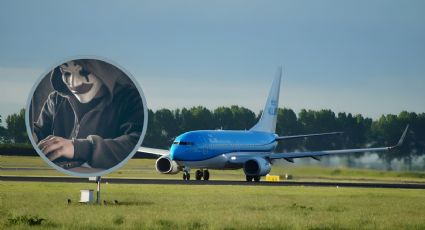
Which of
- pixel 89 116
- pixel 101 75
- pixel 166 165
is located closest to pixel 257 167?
pixel 166 165

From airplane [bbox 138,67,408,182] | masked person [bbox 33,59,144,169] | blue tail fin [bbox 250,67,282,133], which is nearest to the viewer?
masked person [bbox 33,59,144,169]

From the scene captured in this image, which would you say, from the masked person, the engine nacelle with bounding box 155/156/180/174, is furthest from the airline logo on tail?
the masked person

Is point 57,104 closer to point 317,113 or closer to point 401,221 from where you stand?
point 401,221

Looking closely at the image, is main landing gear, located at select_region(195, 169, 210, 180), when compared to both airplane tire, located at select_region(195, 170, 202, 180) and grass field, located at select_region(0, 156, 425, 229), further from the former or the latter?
grass field, located at select_region(0, 156, 425, 229)

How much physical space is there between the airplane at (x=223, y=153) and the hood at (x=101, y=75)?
40.9m

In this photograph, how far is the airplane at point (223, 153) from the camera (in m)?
84.2

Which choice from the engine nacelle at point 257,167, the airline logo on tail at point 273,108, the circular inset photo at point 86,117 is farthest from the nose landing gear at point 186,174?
the circular inset photo at point 86,117

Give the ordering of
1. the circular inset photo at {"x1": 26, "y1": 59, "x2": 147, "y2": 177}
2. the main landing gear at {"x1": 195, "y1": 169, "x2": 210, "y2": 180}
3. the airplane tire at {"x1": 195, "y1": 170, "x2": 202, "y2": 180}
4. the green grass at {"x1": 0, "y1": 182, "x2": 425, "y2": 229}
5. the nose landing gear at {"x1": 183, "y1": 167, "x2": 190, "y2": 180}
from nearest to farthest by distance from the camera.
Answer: the green grass at {"x1": 0, "y1": 182, "x2": 425, "y2": 229} → the circular inset photo at {"x1": 26, "y1": 59, "x2": 147, "y2": 177} → the nose landing gear at {"x1": 183, "y1": 167, "x2": 190, "y2": 180} → the main landing gear at {"x1": 195, "y1": 169, "x2": 210, "y2": 180} → the airplane tire at {"x1": 195, "y1": 170, "x2": 202, "y2": 180}

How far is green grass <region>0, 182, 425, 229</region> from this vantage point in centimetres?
3691

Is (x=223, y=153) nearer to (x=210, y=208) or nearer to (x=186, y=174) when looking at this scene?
(x=186, y=174)

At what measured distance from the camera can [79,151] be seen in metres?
43.6

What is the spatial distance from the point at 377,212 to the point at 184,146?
39985mm

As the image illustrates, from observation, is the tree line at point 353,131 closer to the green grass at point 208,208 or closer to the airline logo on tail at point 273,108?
the airline logo on tail at point 273,108

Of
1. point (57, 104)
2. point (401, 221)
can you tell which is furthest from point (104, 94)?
point (401, 221)
